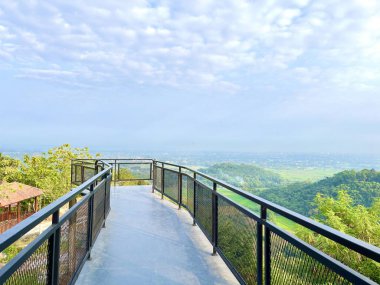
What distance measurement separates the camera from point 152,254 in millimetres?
4242

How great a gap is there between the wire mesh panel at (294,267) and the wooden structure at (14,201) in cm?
2323

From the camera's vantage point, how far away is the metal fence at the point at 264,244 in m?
1.60

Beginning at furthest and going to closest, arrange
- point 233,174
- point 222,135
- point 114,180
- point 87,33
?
point 222,135
point 233,174
point 87,33
point 114,180

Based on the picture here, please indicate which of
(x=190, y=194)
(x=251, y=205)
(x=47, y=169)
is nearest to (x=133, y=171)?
(x=190, y=194)

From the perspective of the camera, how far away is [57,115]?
10106 centimetres

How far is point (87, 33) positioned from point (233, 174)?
2263cm

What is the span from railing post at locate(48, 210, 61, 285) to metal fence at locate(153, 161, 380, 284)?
170cm

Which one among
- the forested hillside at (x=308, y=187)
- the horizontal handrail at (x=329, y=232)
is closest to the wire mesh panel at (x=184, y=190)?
the horizontal handrail at (x=329, y=232)

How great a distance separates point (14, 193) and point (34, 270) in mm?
24704

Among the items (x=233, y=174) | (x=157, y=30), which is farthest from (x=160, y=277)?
(x=233, y=174)

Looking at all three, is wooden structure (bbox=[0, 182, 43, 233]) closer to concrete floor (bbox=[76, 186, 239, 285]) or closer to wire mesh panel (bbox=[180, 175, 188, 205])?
concrete floor (bbox=[76, 186, 239, 285])

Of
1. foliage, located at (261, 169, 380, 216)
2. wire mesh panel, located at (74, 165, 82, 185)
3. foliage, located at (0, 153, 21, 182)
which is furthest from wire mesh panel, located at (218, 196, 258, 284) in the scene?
foliage, located at (261, 169, 380, 216)

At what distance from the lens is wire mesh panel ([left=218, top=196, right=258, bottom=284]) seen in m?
2.90

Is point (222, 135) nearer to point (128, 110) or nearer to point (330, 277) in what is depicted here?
point (128, 110)
